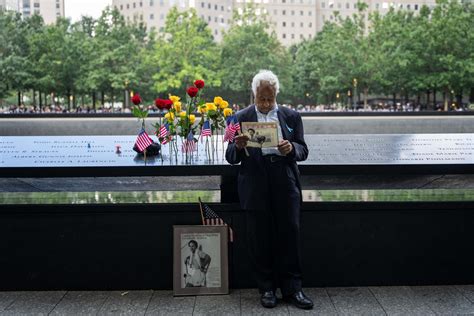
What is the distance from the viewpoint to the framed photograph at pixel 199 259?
5844 mm

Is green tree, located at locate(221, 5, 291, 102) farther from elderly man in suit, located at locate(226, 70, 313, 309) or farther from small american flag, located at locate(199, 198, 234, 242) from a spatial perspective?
elderly man in suit, located at locate(226, 70, 313, 309)

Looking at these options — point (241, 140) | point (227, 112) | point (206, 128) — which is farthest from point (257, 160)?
point (206, 128)

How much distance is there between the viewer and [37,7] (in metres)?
74.9

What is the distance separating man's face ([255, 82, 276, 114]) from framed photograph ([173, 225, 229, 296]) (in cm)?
122

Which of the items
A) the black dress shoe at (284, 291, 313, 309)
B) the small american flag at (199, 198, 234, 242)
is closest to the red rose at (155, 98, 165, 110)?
the small american flag at (199, 198, 234, 242)

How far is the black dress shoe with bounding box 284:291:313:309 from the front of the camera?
5.42 meters

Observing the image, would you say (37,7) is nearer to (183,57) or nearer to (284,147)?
(183,57)

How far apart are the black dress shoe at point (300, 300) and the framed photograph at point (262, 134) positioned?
139 cm

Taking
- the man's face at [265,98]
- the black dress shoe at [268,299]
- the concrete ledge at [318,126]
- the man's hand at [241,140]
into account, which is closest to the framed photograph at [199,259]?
the black dress shoe at [268,299]

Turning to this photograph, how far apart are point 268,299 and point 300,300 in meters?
0.28

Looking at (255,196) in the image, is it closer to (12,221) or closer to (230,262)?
(230,262)

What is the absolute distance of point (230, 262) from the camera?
602 centimetres

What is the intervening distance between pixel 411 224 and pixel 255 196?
169cm

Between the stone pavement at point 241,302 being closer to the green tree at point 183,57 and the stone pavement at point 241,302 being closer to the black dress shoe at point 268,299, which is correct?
the black dress shoe at point 268,299
